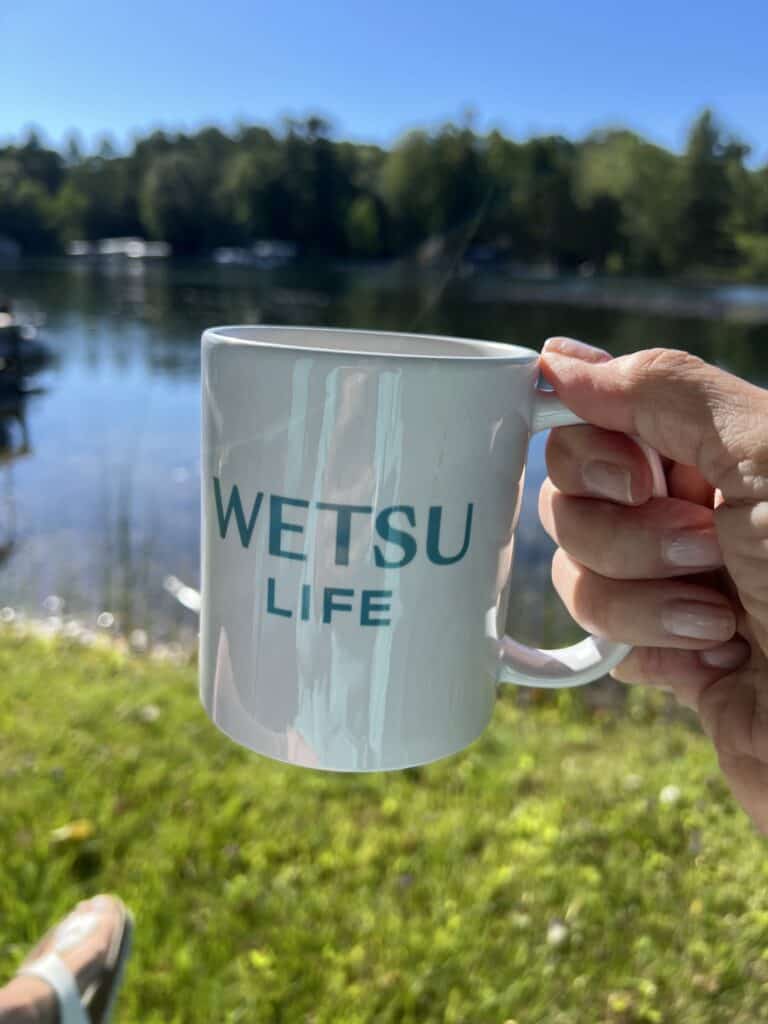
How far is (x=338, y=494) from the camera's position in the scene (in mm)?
506

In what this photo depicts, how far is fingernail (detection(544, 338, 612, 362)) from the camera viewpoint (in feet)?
2.16

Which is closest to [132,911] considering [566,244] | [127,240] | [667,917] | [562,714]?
[667,917]

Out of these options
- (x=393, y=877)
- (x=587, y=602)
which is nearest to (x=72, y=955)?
(x=393, y=877)

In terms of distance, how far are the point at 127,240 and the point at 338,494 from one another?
5915 mm

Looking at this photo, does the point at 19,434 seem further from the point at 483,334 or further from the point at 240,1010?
the point at 240,1010

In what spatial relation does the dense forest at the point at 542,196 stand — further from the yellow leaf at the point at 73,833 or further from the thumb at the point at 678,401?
the yellow leaf at the point at 73,833

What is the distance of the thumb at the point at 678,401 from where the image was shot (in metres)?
0.62

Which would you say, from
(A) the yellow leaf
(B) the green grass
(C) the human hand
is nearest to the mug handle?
(C) the human hand

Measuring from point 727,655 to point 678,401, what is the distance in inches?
14.4

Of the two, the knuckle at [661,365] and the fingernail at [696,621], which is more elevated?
the knuckle at [661,365]

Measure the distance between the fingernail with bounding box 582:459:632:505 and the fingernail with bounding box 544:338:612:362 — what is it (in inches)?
3.6

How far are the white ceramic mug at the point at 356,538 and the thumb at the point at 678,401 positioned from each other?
0.04m

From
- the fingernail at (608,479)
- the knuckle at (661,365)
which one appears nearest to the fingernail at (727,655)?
the fingernail at (608,479)

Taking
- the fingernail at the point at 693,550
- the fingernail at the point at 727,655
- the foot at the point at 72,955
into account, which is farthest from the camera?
the foot at the point at 72,955
